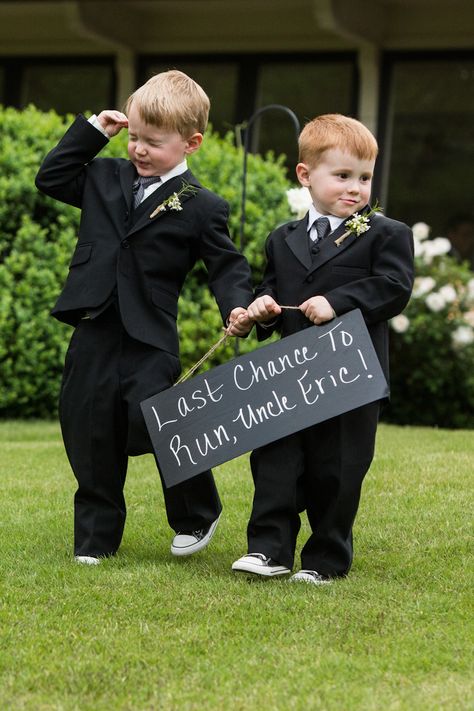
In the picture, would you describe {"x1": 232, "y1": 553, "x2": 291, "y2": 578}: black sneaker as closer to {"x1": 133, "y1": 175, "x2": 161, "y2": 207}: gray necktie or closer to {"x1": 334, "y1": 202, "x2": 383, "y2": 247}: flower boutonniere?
{"x1": 334, "y1": 202, "x2": 383, "y2": 247}: flower boutonniere

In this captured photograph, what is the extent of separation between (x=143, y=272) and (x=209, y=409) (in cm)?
50

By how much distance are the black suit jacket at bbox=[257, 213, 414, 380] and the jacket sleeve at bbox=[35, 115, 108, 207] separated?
2.29 ft

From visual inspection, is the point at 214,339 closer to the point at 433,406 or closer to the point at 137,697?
the point at 433,406

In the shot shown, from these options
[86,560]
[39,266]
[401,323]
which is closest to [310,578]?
[86,560]

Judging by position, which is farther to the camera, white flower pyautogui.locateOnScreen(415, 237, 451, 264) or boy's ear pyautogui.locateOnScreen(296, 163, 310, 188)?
white flower pyautogui.locateOnScreen(415, 237, 451, 264)

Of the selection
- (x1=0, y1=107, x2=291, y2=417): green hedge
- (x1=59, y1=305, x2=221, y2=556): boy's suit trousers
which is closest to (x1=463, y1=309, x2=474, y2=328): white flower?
(x1=0, y1=107, x2=291, y2=417): green hedge

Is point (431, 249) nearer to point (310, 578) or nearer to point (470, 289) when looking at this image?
A: point (470, 289)

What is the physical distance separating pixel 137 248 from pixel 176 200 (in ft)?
0.66

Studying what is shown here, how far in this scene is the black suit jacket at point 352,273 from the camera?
3.90 meters

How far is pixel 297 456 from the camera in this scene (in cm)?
399

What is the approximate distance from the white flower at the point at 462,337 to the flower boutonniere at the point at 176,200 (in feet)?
16.9

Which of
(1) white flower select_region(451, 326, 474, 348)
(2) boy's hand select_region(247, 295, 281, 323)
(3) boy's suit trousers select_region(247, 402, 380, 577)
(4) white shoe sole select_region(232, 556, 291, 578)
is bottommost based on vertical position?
(4) white shoe sole select_region(232, 556, 291, 578)

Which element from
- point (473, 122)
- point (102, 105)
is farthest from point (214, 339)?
point (102, 105)

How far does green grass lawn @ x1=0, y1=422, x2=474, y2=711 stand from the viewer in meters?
2.99
